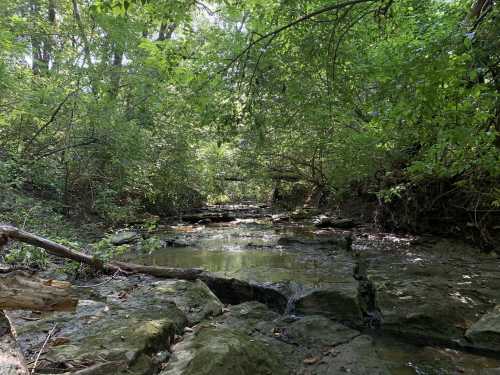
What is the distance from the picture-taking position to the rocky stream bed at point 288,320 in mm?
3061

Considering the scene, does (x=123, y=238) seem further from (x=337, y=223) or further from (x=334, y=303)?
(x=337, y=223)

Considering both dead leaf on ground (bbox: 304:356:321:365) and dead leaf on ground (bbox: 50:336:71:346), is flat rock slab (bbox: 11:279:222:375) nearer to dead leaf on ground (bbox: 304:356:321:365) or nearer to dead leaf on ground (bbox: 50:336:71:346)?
dead leaf on ground (bbox: 50:336:71:346)

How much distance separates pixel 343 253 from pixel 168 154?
7.57 m

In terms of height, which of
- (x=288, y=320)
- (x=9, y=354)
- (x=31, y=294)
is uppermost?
(x=31, y=294)

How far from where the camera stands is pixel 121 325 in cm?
354

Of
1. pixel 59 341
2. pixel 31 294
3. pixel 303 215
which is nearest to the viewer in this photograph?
pixel 31 294

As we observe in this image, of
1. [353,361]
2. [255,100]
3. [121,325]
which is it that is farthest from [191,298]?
[255,100]

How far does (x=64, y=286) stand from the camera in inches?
115

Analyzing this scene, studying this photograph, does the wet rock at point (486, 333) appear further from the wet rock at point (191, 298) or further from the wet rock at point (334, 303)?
the wet rock at point (191, 298)

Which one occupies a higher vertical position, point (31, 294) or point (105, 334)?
point (31, 294)

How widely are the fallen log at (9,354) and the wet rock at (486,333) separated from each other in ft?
14.4

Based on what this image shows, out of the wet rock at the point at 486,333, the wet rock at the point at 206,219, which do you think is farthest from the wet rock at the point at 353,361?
the wet rock at the point at 206,219

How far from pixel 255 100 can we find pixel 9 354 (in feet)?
12.0

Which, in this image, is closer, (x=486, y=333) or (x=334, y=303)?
(x=486, y=333)
